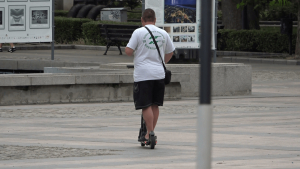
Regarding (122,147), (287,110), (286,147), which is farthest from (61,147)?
(287,110)

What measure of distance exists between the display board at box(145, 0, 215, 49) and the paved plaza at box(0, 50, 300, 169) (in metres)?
4.45

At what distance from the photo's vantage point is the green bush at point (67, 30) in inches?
1197

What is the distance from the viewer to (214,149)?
7246mm

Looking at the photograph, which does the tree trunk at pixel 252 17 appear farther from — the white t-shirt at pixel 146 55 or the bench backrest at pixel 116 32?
the white t-shirt at pixel 146 55

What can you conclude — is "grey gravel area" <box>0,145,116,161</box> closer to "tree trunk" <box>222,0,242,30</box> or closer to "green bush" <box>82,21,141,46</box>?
"green bush" <box>82,21,141,46</box>

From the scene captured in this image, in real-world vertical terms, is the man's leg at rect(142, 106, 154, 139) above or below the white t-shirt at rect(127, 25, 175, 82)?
below

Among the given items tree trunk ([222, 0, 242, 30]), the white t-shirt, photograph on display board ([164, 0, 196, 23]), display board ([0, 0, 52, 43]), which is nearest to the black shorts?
the white t-shirt

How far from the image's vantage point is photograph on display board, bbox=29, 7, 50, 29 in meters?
16.7

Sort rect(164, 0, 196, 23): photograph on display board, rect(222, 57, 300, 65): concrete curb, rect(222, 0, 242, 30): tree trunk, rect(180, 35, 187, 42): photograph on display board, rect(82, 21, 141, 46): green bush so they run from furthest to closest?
rect(222, 0, 242, 30): tree trunk, rect(82, 21, 141, 46): green bush, rect(222, 57, 300, 65): concrete curb, rect(180, 35, 187, 42): photograph on display board, rect(164, 0, 196, 23): photograph on display board

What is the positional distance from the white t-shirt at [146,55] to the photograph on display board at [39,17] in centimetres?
975

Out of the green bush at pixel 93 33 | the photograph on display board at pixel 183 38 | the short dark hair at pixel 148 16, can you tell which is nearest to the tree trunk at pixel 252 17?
the green bush at pixel 93 33

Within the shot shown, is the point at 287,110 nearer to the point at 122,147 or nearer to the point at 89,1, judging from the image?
the point at 122,147

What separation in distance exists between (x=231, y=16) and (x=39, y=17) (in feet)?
48.0

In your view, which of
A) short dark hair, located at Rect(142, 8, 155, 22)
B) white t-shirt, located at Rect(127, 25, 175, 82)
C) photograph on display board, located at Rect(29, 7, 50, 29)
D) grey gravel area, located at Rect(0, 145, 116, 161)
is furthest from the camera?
photograph on display board, located at Rect(29, 7, 50, 29)
